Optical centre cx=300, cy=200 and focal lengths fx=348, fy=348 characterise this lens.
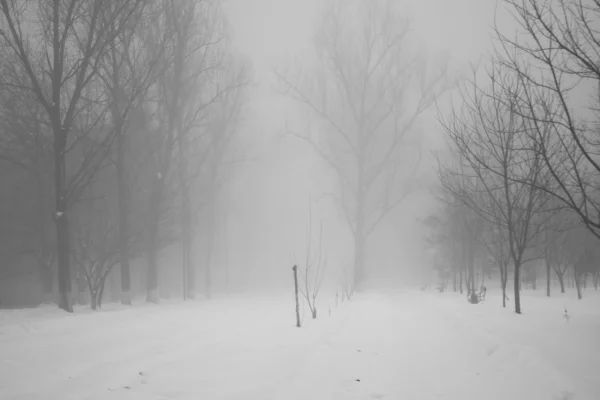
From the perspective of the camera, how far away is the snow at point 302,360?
129 inches

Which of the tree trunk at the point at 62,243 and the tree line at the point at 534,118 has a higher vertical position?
the tree line at the point at 534,118

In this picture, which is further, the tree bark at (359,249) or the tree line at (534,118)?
the tree bark at (359,249)

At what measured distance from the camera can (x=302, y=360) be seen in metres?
4.39

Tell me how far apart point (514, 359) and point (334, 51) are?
18.9 metres

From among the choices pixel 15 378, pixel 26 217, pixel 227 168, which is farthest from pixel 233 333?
pixel 227 168

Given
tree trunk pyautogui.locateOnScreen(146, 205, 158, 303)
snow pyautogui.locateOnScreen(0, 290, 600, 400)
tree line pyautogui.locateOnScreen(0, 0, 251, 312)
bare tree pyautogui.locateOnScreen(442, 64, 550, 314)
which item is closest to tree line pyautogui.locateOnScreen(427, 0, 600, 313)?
bare tree pyautogui.locateOnScreen(442, 64, 550, 314)

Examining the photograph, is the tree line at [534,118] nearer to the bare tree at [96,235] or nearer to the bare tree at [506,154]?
the bare tree at [506,154]

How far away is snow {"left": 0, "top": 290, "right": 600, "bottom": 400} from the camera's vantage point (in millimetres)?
3270

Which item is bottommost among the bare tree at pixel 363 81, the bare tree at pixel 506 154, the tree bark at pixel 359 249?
the tree bark at pixel 359 249

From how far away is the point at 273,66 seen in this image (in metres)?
19.7

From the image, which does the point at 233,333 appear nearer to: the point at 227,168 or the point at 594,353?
the point at 594,353

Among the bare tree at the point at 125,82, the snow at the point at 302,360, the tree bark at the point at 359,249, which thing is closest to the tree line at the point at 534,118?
the snow at the point at 302,360

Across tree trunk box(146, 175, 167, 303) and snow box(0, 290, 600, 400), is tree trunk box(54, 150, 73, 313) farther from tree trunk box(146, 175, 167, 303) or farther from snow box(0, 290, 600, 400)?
tree trunk box(146, 175, 167, 303)

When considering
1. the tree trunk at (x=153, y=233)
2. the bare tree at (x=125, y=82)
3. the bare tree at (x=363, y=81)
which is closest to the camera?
the bare tree at (x=125, y=82)
